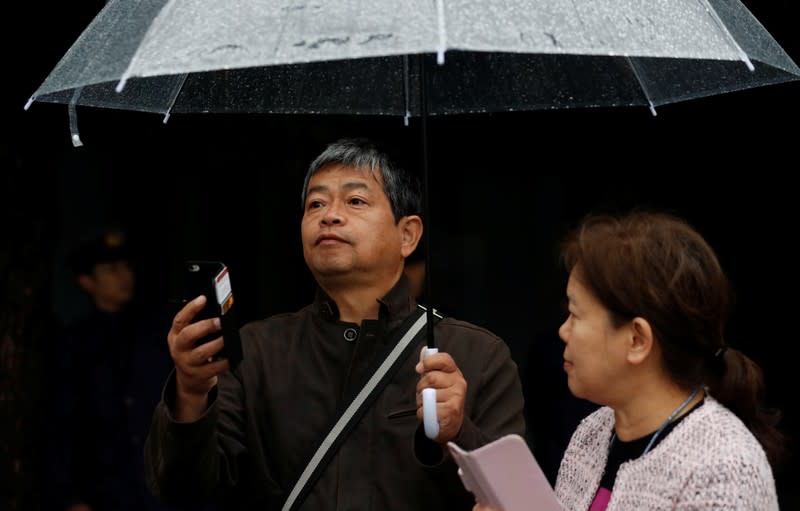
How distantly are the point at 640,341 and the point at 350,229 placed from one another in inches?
41.1

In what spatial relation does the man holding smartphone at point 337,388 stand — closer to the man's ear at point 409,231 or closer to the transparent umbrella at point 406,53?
the man's ear at point 409,231

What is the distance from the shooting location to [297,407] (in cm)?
329

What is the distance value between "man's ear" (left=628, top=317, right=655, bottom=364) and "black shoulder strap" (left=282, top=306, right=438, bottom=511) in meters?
0.86

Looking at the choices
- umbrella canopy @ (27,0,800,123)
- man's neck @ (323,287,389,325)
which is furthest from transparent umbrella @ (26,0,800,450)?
man's neck @ (323,287,389,325)

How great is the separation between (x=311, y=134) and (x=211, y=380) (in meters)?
4.61

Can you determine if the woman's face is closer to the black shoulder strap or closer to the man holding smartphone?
the man holding smartphone

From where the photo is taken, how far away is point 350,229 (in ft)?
11.0

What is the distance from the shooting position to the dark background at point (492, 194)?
704 cm

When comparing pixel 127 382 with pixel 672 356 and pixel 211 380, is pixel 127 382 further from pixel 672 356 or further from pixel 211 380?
pixel 672 356

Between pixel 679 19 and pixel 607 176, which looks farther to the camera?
pixel 607 176

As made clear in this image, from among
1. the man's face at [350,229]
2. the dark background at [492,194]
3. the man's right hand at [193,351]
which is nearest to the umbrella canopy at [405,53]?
the man's face at [350,229]

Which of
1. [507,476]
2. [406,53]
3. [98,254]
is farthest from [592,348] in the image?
[98,254]

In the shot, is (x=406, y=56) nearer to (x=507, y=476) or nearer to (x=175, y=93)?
(x=175, y=93)

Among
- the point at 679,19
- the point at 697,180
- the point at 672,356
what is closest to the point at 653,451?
the point at 672,356
